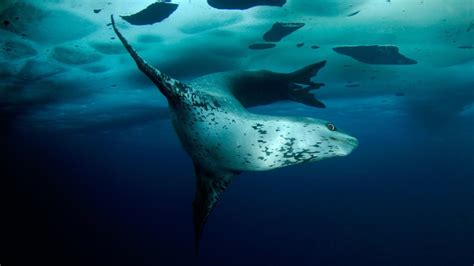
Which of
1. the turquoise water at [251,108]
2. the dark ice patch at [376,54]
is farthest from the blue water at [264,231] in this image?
the dark ice patch at [376,54]

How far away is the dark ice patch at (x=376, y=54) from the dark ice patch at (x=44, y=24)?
30.2 ft

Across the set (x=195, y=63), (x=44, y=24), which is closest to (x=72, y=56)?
(x=44, y=24)

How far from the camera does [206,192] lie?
16.4 ft

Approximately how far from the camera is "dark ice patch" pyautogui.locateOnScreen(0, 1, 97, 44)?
7468 mm

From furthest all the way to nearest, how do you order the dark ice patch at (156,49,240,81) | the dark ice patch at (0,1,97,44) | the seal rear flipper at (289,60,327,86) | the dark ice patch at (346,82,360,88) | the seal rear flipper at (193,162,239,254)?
the dark ice patch at (346,82,360,88) → the dark ice patch at (156,49,240,81) → the dark ice patch at (0,1,97,44) → the seal rear flipper at (289,60,327,86) → the seal rear flipper at (193,162,239,254)

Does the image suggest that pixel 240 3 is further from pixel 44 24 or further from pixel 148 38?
pixel 44 24

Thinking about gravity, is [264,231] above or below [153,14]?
below

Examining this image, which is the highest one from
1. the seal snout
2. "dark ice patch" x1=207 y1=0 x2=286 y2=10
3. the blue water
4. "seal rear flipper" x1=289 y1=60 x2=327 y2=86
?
"dark ice patch" x1=207 y1=0 x2=286 y2=10

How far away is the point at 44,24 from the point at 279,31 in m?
7.18

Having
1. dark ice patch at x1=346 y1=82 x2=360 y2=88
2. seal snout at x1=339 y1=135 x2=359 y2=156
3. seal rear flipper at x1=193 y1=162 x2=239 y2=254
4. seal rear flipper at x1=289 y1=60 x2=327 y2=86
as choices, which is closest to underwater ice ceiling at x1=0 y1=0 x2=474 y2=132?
dark ice patch at x1=346 y1=82 x2=360 y2=88

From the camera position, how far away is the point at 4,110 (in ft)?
62.7

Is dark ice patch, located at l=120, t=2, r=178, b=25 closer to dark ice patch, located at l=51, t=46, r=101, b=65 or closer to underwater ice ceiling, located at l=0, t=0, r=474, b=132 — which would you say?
underwater ice ceiling, located at l=0, t=0, r=474, b=132

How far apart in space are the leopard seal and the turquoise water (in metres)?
1.85

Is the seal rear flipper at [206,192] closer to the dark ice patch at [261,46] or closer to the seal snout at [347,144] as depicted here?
the seal snout at [347,144]
